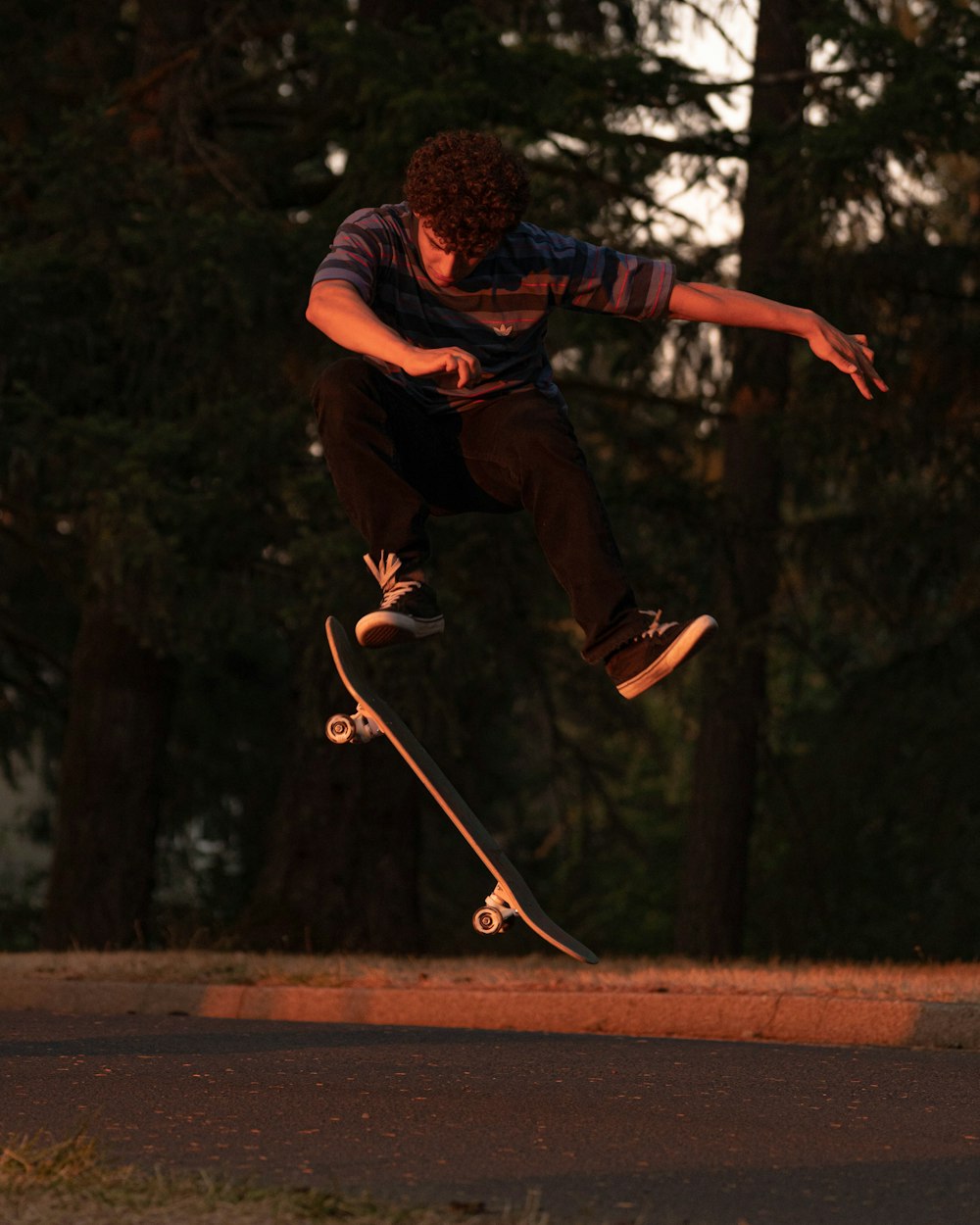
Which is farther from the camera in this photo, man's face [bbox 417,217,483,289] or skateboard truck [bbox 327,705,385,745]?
skateboard truck [bbox 327,705,385,745]

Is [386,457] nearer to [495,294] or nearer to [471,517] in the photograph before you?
[495,294]

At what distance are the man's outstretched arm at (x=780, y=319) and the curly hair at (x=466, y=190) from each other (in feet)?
2.14

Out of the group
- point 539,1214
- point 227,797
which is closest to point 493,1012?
point 539,1214

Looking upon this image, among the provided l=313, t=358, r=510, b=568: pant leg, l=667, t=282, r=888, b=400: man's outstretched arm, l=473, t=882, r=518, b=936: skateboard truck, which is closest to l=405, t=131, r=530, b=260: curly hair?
l=313, t=358, r=510, b=568: pant leg

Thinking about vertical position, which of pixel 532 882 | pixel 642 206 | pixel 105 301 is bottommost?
pixel 532 882

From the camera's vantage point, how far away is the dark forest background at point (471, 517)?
1265 cm

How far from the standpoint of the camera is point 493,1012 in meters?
8.36

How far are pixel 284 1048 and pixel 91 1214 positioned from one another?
2527 mm

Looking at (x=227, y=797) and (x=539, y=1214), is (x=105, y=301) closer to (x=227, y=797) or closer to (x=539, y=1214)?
(x=227, y=797)

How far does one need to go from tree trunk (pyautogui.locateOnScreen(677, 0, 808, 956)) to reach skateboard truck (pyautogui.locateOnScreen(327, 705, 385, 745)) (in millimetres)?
8117

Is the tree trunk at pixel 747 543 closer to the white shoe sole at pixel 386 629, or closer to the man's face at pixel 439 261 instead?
the man's face at pixel 439 261

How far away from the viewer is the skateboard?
19.6ft

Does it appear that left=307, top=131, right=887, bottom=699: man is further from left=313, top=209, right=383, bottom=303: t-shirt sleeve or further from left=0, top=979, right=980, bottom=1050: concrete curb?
left=0, top=979, right=980, bottom=1050: concrete curb

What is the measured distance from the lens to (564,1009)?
811 cm
